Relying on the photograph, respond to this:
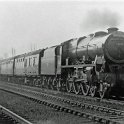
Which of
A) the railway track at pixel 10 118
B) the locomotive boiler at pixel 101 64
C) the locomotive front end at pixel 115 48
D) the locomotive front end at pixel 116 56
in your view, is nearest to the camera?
the railway track at pixel 10 118

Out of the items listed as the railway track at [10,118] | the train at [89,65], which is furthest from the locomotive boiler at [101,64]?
the railway track at [10,118]

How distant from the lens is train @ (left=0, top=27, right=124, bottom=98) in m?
13.2

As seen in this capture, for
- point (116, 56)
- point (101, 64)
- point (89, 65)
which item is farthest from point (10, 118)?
point (116, 56)

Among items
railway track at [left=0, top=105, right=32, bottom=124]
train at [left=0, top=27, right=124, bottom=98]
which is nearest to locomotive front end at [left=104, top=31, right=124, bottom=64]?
train at [left=0, top=27, right=124, bottom=98]

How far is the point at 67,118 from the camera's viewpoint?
27.2ft

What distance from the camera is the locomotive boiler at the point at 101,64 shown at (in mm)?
13086

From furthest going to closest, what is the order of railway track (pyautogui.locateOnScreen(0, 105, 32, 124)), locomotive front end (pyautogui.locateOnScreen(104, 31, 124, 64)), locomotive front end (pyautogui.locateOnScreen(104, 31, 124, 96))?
locomotive front end (pyautogui.locateOnScreen(104, 31, 124, 64))
locomotive front end (pyautogui.locateOnScreen(104, 31, 124, 96))
railway track (pyautogui.locateOnScreen(0, 105, 32, 124))

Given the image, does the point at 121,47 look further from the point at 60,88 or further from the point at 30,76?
the point at 30,76

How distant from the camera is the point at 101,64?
13.4 meters

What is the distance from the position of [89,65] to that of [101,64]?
73 centimetres

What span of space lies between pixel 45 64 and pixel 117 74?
930 cm

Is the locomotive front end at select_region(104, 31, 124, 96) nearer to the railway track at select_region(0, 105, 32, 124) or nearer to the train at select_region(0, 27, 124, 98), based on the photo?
the train at select_region(0, 27, 124, 98)

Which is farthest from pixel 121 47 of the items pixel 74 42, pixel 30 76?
pixel 30 76

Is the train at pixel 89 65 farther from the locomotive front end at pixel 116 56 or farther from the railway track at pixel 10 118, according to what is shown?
the railway track at pixel 10 118
